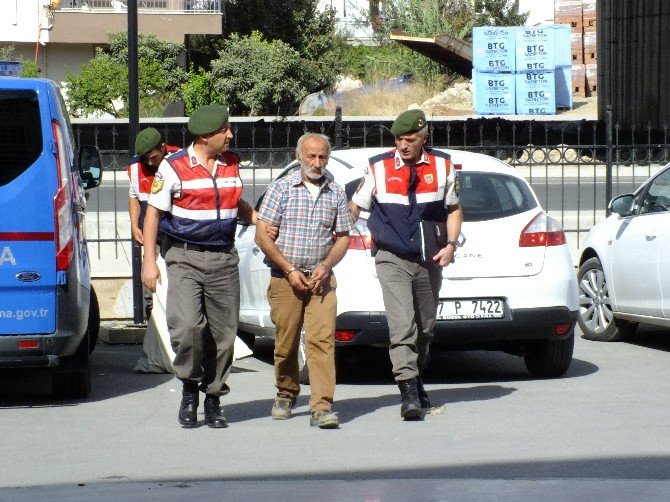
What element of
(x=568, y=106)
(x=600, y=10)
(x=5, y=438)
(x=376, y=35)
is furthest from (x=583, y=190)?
(x=376, y=35)

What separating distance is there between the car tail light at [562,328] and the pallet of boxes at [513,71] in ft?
108

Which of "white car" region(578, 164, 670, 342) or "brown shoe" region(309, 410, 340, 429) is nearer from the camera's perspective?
"brown shoe" region(309, 410, 340, 429)

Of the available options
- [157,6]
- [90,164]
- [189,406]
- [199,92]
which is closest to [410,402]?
[189,406]

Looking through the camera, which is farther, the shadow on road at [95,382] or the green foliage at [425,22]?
the green foliage at [425,22]

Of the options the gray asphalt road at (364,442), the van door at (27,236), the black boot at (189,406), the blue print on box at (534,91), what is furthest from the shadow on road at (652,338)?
the blue print on box at (534,91)

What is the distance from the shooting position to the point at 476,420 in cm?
769

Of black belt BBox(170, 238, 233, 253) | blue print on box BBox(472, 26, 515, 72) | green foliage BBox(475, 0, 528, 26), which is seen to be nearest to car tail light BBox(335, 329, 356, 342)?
black belt BBox(170, 238, 233, 253)

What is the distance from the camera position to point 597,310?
11.2m

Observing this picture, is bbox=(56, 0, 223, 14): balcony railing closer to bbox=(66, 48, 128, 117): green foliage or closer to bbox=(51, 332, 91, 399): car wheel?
bbox=(66, 48, 128, 117): green foliage

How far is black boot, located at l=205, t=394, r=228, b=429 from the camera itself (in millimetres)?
7520

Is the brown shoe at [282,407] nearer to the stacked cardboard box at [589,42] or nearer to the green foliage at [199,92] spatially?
the green foliage at [199,92]

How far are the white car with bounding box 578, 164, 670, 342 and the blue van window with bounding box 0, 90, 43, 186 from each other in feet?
15.6

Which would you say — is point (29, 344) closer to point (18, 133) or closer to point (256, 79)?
point (18, 133)

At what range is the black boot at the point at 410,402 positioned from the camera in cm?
760
